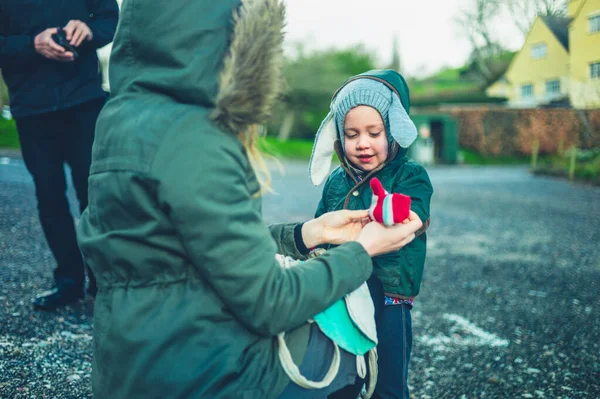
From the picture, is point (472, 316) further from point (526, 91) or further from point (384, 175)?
point (526, 91)

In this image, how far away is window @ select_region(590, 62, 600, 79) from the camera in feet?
11.5

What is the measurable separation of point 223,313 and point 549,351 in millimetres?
2515

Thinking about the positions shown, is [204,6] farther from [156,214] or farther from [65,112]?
[65,112]

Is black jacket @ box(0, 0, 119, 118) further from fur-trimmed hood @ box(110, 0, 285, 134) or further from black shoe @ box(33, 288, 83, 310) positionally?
fur-trimmed hood @ box(110, 0, 285, 134)

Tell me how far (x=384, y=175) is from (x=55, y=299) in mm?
2218

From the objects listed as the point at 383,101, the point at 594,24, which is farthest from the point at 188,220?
the point at 594,24

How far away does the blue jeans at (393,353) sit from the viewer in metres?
2.02

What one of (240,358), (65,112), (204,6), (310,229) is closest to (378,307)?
(310,229)

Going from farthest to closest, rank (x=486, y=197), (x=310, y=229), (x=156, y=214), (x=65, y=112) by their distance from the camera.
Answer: (x=486, y=197) < (x=65, y=112) < (x=310, y=229) < (x=156, y=214)

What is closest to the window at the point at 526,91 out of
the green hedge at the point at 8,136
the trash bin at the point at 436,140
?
the green hedge at the point at 8,136

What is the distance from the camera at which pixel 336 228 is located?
186cm

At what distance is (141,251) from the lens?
1296 mm

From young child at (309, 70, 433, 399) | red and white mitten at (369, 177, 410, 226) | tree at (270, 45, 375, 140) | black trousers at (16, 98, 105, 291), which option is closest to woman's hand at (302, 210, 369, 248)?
red and white mitten at (369, 177, 410, 226)

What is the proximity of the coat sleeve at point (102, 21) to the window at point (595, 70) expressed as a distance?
10.8 feet
